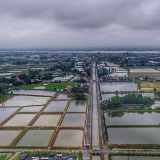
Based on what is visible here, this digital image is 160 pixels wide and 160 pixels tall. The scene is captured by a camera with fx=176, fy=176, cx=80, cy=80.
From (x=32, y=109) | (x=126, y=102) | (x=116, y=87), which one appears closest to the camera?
(x=32, y=109)

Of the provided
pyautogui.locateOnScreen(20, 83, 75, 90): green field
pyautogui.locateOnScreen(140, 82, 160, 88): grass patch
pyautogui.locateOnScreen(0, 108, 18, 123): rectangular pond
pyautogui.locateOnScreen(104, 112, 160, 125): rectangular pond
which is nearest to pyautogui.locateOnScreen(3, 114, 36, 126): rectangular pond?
pyautogui.locateOnScreen(0, 108, 18, 123): rectangular pond

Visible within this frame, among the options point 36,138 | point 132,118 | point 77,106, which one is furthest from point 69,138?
point 77,106

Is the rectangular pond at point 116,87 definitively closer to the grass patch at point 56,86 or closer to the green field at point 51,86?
the green field at point 51,86

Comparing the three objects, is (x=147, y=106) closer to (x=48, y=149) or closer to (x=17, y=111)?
(x=48, y=149)

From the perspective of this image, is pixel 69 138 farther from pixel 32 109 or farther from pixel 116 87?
pixel 116 87

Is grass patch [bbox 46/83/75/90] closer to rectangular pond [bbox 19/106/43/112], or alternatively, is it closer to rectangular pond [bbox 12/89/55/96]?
rectangular pond [bbox 12/89/55/96]

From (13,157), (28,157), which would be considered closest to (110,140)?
(28,157)

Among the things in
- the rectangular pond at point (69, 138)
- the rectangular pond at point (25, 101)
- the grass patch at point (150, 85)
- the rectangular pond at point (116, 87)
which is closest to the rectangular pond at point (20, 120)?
the rectangular pond at point (25, 101)
